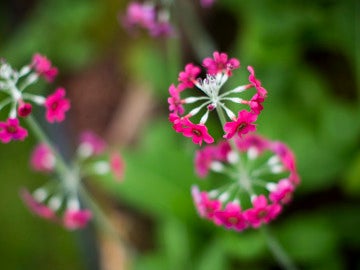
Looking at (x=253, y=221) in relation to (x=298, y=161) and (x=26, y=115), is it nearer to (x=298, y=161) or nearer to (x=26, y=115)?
(x=26, y=115)

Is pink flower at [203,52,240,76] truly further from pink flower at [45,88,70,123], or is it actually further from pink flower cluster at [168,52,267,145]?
pink flower at [45,88,70,123]

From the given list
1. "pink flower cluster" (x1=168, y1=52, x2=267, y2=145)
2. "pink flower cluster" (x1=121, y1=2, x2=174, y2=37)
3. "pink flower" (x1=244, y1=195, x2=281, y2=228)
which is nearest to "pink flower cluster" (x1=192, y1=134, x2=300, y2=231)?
"pink flower" (x1=244, y1=195, x2=281, y2=228)

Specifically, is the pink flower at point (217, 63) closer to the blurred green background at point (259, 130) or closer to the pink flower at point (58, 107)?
the pink flower at point (58, 107)

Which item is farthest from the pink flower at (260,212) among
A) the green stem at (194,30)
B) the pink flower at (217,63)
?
the green stem at (194,30)

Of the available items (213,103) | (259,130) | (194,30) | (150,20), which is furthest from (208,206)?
(194,30)

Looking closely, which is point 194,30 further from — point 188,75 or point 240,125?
point 240,125

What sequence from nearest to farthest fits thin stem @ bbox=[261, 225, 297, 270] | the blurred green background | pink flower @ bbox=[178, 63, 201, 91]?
pink flower @ bbox=[178, 63, 201, 91] → thin stem @ bbox=[261, 225, 297, 270] → the blurred green background

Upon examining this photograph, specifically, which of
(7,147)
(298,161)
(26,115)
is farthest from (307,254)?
(7,147)
